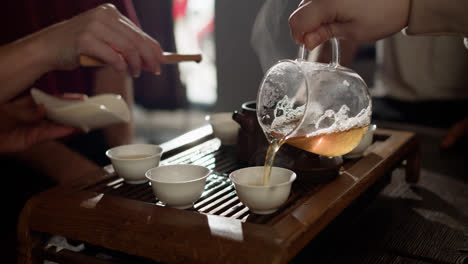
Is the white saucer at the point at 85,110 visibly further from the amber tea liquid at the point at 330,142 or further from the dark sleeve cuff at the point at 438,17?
the dark sleeve cuff at the point at 438,17

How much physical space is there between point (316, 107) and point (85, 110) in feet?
2.92

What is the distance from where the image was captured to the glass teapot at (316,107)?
3.33 ft

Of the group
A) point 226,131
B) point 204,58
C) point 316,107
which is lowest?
point 204,58

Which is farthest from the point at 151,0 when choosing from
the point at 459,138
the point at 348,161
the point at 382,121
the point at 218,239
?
the point at 218,239

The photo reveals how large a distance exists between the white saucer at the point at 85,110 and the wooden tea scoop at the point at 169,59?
0.21m

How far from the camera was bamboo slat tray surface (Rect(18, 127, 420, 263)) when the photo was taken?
0.80 meters

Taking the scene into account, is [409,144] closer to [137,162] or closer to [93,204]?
[137,162]

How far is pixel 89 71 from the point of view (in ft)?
7.74

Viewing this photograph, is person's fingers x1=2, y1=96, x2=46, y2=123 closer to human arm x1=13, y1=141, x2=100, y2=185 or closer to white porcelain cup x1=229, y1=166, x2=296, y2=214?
human arm x1=13, y1=141, x2=100, y2=185

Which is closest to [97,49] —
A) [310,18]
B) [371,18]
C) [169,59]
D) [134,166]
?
[169,59]

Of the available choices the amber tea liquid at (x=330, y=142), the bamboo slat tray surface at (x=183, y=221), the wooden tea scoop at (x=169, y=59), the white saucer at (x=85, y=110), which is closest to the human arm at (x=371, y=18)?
the amber tea liquid at (x=330, y=142)

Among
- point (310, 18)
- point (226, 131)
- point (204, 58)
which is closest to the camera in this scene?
point (310, 18)

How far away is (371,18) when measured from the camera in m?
1.10

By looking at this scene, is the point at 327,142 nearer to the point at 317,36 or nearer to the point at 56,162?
the point at 317,36
